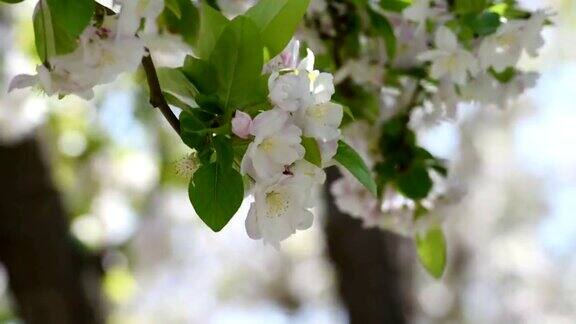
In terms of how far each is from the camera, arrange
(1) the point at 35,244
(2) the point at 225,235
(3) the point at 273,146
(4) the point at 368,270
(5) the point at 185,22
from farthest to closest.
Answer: (2) the point at 225,235 < (4) the point at 368,270 < (1) the point at 35,244 < (5) the point at 185,22 < (3) the point at 273,146

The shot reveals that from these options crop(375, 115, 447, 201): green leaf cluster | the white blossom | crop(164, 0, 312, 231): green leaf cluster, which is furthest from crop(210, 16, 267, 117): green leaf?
crop(375, 115, 447, 201): green leaf cluster

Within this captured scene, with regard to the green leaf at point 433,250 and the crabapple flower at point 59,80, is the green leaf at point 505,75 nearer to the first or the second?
the green leaf at point 433,250

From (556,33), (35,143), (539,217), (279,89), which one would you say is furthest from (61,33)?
(539,217)

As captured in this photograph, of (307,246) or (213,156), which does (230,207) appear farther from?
(307,246)

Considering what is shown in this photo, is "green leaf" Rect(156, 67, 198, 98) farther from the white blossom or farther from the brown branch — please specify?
the white blossom

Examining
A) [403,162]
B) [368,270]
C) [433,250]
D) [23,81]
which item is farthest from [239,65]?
[368,270]

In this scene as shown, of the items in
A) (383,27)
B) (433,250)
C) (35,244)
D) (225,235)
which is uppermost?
(383,27)

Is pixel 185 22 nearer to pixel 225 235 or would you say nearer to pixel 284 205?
pixel 284 205
